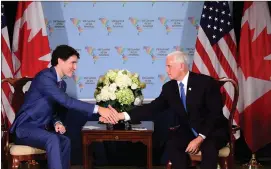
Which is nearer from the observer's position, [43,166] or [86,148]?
[86,148]

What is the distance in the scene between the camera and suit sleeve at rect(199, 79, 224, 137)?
16.9 ft

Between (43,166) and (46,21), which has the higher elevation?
(46,21)

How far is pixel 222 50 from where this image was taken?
22.5 feet

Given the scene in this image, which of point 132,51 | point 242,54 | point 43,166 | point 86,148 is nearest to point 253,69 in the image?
point 242,54

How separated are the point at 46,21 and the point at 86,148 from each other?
1991 mm

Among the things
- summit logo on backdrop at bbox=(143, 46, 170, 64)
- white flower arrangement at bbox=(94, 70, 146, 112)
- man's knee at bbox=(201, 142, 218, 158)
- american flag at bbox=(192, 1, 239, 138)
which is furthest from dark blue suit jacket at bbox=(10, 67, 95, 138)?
american flag at bbox=(192, 1, 239, 138)

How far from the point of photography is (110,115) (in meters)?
5.53

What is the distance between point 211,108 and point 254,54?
1865mm

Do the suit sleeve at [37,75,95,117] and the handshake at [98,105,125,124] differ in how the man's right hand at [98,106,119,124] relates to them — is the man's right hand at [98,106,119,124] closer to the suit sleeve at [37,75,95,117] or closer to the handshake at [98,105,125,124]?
the handshake at [98,105,125,124]

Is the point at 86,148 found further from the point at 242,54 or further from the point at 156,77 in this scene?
the point at 242,54

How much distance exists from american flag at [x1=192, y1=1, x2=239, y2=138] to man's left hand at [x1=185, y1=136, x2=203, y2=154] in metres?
1.79

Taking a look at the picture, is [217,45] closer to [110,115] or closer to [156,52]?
[156,52]

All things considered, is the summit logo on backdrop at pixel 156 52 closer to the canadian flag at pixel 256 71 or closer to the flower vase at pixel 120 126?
the canadian flag at pixel 256 71

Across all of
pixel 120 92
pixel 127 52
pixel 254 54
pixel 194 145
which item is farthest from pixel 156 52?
pixel 194 145
